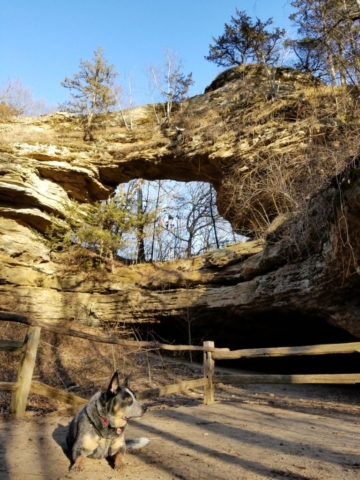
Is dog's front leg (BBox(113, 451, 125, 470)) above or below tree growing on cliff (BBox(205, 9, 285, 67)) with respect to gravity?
below

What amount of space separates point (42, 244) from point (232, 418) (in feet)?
39.8

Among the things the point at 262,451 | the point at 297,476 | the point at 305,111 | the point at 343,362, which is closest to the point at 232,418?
the point at 262,451

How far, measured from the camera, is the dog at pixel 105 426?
3.00 meters

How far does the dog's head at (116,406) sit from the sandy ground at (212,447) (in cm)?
36

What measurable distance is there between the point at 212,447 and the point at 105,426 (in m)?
1.20

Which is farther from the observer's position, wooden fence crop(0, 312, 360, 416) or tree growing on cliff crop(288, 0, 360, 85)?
tree growing on cliff crop(288, 0, 360, 85)

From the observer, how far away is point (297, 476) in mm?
2762

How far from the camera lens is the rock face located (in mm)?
10203

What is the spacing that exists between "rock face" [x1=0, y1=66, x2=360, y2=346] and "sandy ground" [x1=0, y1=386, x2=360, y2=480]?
440cm

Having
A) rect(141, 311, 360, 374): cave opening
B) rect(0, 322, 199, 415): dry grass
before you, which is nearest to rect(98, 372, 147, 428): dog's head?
rect(0, 322, 199, 415): dry grass

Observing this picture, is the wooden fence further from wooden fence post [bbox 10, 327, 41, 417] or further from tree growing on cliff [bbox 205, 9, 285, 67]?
tree growing on cliff [bbox 205, 9, 285, 67]

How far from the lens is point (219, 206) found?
18.2 meters

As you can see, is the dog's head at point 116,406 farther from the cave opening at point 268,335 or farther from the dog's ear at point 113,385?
the cave opening at point 268,335

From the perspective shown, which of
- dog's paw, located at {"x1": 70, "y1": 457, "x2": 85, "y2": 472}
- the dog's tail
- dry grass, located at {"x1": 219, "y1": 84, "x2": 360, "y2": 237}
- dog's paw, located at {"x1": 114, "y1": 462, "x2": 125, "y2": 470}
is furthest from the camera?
dry grass, located at {"x1": 219, "y1": 84, "x2": 360, "y2": 237}
